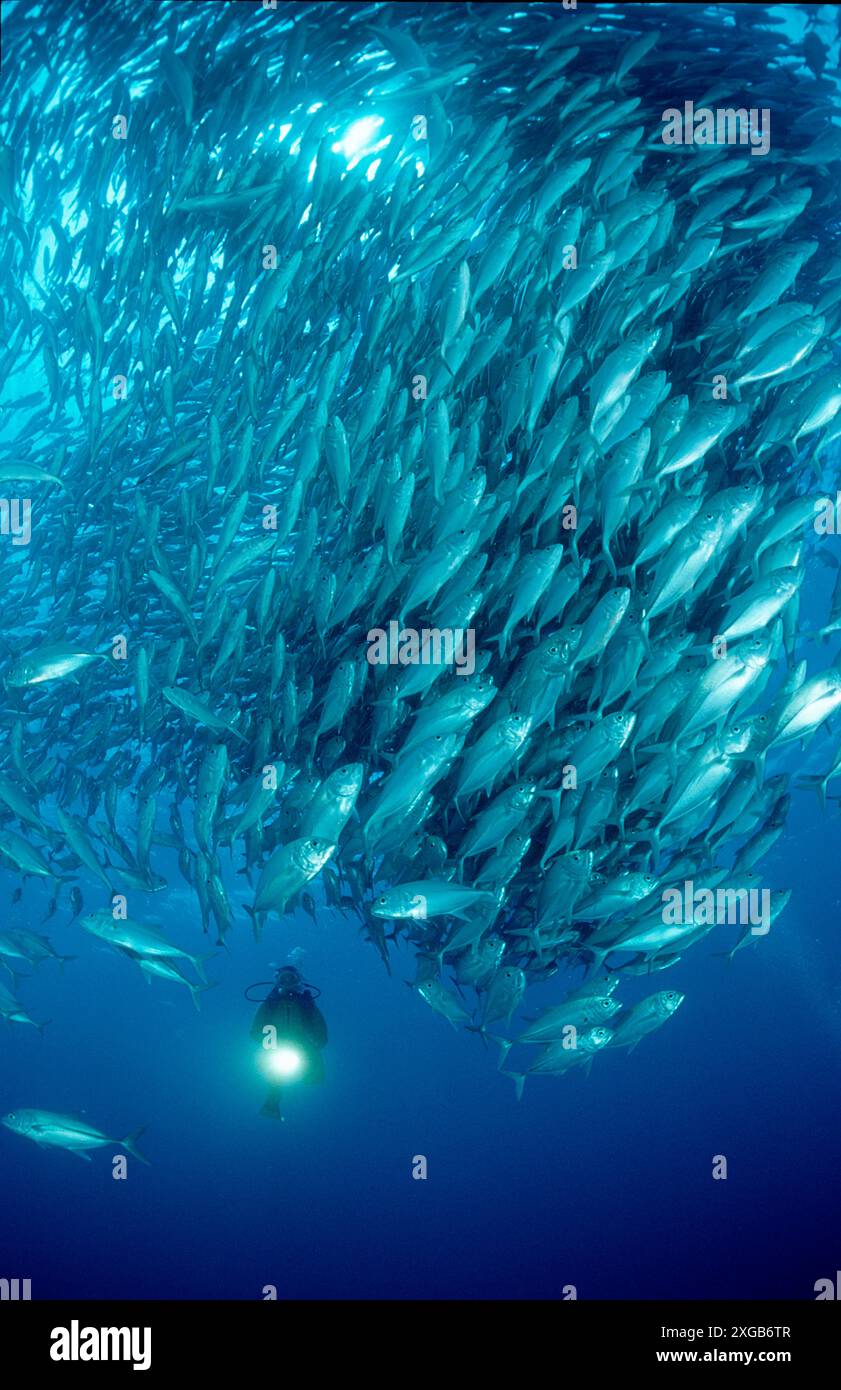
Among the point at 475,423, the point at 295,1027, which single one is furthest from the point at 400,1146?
the point at 475,423

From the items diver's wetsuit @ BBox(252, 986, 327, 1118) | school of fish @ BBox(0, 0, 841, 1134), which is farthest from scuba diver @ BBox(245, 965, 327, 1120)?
school of fish @ BBox(0, 0, 841, 1134)

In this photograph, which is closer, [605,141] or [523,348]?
→ [523,348]

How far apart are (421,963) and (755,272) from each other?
5735 mm

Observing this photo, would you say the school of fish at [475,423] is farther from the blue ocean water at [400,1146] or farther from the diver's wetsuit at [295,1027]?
the blue ocean water at [400,1146]

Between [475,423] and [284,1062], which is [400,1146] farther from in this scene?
[475,423]

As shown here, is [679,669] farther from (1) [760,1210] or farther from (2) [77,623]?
(1) [760,1210]

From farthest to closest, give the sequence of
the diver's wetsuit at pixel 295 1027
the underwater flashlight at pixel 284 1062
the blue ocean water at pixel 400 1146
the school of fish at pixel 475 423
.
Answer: the blue ocean water at pixel 400 1146
the diver's wetsuit at pixel 295 1027
the underwater flashlight at pixel 284 1062
the school of fish at pixel 475 423

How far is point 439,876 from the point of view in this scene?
5.35 metres

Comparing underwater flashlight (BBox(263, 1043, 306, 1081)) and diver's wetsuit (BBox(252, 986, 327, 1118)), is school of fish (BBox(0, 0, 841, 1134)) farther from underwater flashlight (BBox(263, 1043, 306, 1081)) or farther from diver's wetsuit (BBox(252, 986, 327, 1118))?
underwater flashlight (BBox(263, 1043, 306, 1081))

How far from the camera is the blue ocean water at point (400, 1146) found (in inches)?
1577

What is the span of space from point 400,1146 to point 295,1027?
2339 inches

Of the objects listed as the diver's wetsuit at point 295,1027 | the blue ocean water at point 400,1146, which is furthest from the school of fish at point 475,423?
the blue ocean water at point 400,1146

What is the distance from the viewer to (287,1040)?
7.06 meters
